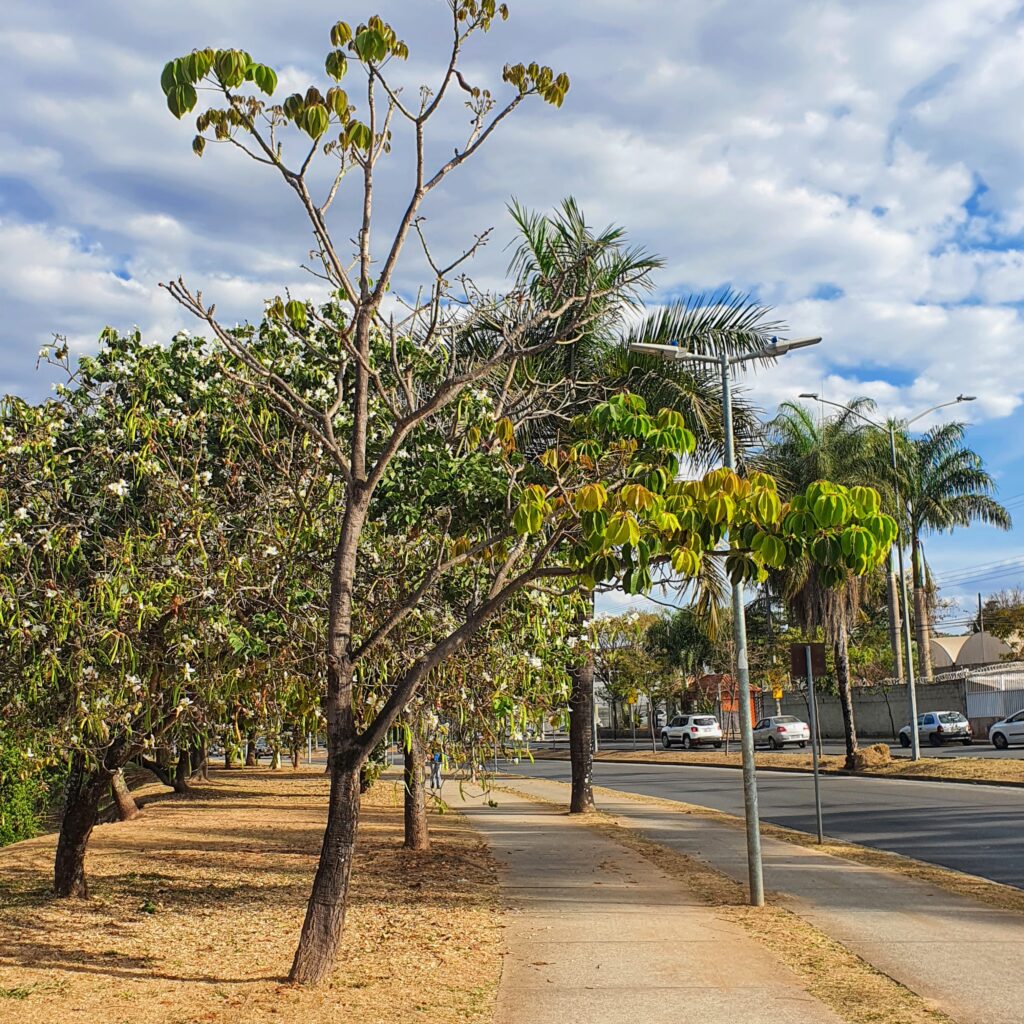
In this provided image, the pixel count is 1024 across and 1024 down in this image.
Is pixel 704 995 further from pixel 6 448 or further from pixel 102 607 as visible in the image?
pixel 6 448

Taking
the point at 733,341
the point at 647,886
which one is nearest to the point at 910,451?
the point at 733,341

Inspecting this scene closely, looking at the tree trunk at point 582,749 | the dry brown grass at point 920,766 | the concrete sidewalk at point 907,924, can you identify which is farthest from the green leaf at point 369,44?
the dry brown grass at point 920,766

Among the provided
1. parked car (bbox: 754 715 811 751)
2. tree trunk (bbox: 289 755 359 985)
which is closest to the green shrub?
tree trunk (bbox: 289 755 359 985)

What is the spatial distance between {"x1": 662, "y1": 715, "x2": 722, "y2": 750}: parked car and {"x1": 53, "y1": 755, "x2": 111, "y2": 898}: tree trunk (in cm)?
4059

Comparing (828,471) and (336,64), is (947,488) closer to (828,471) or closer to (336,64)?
(828,471)

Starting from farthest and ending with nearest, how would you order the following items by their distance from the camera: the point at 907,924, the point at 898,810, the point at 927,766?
1. the point at 927,766
2. the point at 898,810
3. the point at 907,924

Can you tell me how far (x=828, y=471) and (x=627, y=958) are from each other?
22.2m

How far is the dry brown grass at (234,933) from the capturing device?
6.79 meters

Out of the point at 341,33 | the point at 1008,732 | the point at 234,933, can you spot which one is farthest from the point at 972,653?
the point at 341,33

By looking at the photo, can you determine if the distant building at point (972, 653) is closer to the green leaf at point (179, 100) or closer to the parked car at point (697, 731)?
the parked car at point (697, 731)

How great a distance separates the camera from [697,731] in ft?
161

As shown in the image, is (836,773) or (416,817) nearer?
(416,817)

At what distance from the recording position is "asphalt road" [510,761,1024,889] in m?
14.1

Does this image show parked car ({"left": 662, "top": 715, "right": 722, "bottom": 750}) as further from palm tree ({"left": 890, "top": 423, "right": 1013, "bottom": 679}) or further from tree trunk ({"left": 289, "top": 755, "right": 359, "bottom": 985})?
tree trunk ({"left": 289, "top": 755, "right": 359, "bottom": 985})
